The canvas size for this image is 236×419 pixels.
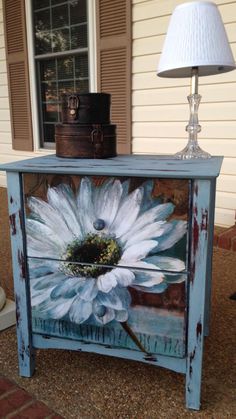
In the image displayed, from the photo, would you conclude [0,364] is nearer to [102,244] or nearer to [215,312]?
[102,244]

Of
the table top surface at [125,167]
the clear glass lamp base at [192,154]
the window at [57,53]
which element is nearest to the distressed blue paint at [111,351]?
the table top surface at [125,167]

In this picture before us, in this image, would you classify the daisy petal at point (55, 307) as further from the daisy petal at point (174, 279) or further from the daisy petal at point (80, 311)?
the daisy petal at point (174, 279)

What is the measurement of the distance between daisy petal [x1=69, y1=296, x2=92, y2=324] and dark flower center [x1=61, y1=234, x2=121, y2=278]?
0.37 ft

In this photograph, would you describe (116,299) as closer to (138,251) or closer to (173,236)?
(138,251)

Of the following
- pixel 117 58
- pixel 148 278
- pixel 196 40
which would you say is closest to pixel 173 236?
pixel 148 278

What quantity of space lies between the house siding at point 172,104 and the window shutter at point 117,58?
0.07 meters

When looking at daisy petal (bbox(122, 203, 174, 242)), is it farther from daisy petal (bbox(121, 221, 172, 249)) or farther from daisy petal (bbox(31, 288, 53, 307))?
daisy petal (bbox(31, 288, 53, 307))

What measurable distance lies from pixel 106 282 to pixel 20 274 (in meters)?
0.37

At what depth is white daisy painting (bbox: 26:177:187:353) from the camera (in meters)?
1.36

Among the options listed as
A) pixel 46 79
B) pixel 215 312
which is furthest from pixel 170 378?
pixel 46 79

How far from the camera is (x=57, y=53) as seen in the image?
182 inches

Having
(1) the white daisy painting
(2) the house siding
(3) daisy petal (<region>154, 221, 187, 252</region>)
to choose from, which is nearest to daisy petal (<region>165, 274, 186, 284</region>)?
(1) the white daisy painting

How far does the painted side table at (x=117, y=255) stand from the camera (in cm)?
133

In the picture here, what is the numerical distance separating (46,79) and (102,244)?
409 centimetres
